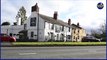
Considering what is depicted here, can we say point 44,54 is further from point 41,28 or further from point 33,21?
point 33,21

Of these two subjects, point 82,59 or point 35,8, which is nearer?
point 82,59

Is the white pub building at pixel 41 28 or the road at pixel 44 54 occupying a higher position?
the white pub building at pixel 41 28

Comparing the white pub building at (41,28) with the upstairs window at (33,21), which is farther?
the upstairs window at (33,21)

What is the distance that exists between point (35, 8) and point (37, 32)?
213 inches

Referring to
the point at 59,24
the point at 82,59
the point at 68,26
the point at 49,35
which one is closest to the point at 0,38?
the point at 82,59

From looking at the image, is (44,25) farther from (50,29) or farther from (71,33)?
(71,33)

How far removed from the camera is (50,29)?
2714 inches

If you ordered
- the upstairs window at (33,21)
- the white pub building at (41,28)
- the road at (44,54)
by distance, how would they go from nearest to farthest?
the road at (44,54), the white pub building at (41,28), the upstairs window at (33,21)

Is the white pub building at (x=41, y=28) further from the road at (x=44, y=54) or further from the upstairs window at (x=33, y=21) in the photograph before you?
the road at (x=44, y=54)

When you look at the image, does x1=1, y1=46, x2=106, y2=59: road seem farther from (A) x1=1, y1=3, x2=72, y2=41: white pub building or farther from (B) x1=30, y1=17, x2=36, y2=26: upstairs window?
(B) x1=30, y1=17, x2=36, y2=26: upstairs window

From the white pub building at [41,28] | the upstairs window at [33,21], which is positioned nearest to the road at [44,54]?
the white pub building at [41,28]

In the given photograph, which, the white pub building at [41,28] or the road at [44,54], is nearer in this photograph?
the road at [44,54]

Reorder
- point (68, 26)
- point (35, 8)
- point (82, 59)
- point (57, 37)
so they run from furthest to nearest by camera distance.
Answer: point (68, 26)
point (57, 37)
point (35, 8)
point (82, 59)

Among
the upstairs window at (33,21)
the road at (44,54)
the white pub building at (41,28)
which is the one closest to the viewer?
the road at (44,54)
